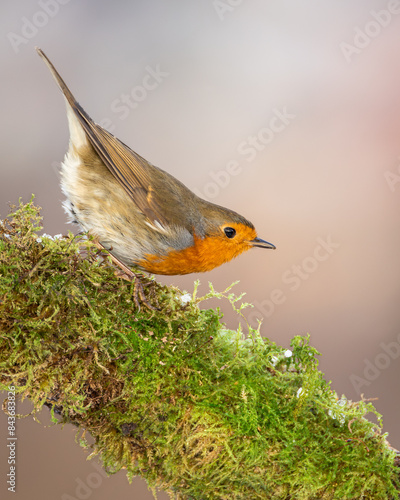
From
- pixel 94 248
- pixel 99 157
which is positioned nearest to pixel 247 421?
pixel 94 248

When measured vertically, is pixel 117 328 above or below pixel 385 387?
below

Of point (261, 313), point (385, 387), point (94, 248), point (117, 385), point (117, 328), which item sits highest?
point (385, 387)

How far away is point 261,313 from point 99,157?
2.35 m

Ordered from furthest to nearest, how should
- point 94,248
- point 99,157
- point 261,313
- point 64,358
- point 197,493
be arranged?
point 261,313, point 99,157, point 94,248, point 197,493, point 64,358

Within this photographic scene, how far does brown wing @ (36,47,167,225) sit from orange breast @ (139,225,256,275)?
0.22 metres

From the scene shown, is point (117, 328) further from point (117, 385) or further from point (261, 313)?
point (261, 313)

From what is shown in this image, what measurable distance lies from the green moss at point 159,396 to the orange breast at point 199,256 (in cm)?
70

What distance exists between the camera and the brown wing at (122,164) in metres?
2.92

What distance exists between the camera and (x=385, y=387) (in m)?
4.73

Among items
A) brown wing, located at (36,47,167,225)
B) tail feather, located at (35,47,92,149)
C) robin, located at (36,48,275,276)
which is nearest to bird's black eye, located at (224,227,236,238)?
robin, located at (36,48,275,276)

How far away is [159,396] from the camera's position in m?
1.97

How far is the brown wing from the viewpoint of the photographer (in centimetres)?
292

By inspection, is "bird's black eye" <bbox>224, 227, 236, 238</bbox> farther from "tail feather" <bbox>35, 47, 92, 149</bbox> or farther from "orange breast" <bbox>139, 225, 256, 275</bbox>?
"tail feather" <bbox>35, 47, 92, 149</bbox>

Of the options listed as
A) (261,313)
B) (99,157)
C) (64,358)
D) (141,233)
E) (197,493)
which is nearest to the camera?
(64,358)
